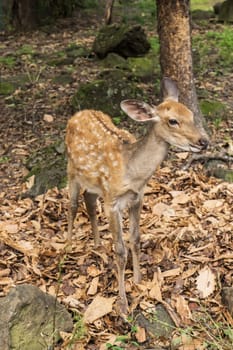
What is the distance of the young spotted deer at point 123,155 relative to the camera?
436cm

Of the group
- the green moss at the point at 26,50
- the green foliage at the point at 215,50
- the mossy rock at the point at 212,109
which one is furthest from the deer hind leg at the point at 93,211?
the green moss at the point at 26,50

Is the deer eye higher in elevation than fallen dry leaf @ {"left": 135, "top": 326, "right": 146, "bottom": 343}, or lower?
higher

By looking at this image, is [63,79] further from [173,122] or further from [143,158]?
[173,122]

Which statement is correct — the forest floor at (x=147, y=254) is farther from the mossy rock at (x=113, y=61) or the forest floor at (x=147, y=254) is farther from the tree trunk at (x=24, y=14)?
the tree trunk at (x=24, y=14)

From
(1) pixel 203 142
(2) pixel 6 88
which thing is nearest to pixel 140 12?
(2) pixel 6 88

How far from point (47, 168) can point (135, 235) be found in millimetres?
2370

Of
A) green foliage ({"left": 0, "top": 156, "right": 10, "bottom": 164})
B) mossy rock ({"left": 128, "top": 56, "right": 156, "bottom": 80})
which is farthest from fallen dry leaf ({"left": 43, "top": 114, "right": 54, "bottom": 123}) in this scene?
mossy rock ({"left": 128, "top": 56, "right": 156, "bottom": 80})

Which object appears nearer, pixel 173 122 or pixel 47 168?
pixel 173 122

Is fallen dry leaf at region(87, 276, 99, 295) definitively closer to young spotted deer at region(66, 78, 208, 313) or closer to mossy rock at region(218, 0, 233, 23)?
young spotted deer at region(66, 78, 208, 313)

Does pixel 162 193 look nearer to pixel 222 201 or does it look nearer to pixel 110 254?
pixel 222 201

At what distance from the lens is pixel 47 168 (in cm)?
700

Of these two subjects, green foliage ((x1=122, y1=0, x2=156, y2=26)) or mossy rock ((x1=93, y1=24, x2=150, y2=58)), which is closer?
mossy rock ((x1=93, y1=24, x2=150, y2=58))

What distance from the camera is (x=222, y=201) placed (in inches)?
238

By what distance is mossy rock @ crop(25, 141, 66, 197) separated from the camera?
22.3 feet
